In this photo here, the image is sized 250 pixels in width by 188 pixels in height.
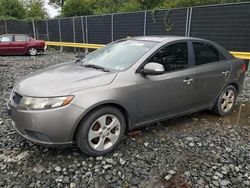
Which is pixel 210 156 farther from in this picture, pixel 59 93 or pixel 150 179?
pixel 59 93

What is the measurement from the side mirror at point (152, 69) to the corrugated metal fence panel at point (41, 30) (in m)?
19.2

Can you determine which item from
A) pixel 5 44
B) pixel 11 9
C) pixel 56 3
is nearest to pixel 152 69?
pixel 5 44

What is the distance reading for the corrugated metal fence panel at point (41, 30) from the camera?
2084 cm

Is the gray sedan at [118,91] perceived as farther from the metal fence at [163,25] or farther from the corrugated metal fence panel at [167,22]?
the corrugated metal fence panel at [167,22]

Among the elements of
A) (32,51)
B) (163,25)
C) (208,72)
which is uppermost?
(163,25)

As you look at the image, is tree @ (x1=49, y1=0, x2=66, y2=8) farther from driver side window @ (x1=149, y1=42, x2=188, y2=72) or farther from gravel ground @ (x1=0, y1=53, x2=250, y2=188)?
driver side window @ (x1=149, y1=42, x2=188, y2=72)

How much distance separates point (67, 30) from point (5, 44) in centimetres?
545

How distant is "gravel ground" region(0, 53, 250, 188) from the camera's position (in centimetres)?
282

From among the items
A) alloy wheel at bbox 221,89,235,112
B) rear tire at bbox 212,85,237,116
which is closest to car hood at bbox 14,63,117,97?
rear tire at bbox 212,85,237,116

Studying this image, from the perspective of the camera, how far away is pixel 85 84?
309cm

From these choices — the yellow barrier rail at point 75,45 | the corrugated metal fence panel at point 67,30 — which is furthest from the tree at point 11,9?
the corrugated metal fence panel at point 67,30

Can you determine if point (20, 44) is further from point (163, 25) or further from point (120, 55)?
point (120, 55)

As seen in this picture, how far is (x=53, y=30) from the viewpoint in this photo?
20.0 meters

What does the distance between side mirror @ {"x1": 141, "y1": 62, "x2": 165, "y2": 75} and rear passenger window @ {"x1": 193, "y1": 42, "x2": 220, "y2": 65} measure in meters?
0.99
